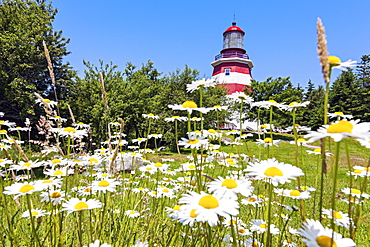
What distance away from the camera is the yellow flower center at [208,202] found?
2.54 feet

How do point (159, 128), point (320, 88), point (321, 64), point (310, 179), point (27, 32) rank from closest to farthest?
point (321, 64), point (310, 179), point (159, 128), point (27, 32), point (320, 88)

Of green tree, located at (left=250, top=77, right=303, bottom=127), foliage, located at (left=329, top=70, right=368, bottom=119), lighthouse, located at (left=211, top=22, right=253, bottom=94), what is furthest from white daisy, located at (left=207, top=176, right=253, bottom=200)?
foliage, located at (left=329, top=70, right=368, bottom=119)

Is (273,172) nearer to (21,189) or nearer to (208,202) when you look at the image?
(208,202)

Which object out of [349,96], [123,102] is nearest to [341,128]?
[123,102]

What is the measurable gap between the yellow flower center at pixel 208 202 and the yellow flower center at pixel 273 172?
211mm

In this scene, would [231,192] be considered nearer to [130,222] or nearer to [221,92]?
[130,222]

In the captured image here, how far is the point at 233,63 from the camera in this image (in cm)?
2716

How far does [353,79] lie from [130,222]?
3215cm

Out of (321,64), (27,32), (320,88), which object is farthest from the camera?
(320,88)

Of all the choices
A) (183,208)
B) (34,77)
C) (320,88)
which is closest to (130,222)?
(183,208)

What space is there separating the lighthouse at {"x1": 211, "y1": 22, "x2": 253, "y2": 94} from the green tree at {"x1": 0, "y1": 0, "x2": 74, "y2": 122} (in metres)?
16.7

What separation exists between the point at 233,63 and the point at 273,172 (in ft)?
91.6

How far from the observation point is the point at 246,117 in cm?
2114

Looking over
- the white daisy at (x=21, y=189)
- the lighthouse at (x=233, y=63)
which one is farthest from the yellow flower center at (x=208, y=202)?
the lighthouse at (x=233, y=63)
